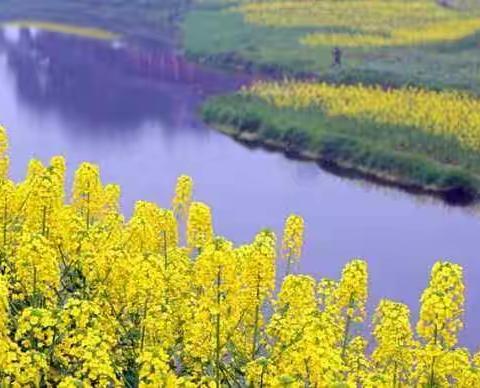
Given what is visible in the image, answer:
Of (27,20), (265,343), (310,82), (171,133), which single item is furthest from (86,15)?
(265,343)

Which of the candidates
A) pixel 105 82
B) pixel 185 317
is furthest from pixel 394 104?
pixel 185 317

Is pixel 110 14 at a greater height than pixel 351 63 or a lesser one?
greater

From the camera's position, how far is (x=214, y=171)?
30375 millimetres

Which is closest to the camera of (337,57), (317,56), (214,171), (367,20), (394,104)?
(214,171)

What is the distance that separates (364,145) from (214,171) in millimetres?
4914

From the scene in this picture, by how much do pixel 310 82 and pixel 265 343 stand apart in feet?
107

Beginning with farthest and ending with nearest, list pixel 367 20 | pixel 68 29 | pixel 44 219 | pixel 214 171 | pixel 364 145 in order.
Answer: pixel 68 29, pixel 367 20, pixel 364 145, pixel 214 171, pixel 44 219

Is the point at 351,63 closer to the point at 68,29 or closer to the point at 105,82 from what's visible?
the point at 105,82

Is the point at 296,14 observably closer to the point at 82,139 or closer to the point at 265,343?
the point at 82,139

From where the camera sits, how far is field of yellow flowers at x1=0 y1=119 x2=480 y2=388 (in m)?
7.84

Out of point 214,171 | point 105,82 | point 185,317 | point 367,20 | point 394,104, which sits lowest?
point 214,171

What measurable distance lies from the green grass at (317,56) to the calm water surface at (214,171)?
2.38 meters

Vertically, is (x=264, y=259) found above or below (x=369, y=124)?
above

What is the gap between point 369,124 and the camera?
108 feet
